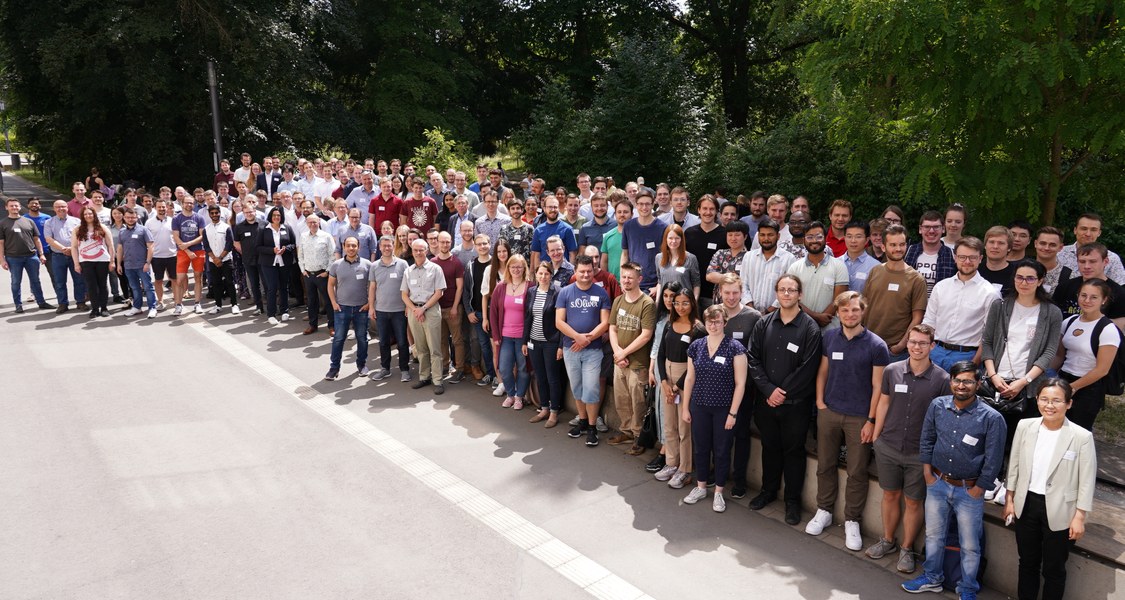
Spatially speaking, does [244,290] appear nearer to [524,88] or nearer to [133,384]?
[133,384]

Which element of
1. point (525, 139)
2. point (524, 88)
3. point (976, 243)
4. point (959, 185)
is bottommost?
point (976, 243)

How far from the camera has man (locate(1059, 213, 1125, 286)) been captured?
20.4 feet

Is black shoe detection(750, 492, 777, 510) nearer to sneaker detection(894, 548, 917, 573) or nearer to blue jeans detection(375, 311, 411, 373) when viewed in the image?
sneaker detection(894, 548, 917, 573)

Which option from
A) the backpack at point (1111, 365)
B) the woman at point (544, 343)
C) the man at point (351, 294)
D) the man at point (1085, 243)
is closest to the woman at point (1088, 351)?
the backpack at point (1111, 365)

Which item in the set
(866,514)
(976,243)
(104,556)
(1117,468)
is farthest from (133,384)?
(1117,468)

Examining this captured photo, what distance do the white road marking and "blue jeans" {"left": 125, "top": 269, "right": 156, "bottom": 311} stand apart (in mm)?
4408

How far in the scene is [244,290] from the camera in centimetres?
1405

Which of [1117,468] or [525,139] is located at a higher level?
[525,139]

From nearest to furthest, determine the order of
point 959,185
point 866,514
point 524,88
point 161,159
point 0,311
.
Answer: point 866,514
point 959,185
point 0,311
point 161,159
point 524,88

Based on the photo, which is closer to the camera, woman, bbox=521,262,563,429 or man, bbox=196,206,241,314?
woman, bbox=521,262,563,429

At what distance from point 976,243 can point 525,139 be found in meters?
18.4

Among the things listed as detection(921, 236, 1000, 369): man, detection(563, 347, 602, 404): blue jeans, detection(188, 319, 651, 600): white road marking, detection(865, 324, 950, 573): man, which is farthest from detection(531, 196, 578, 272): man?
detection(865, 324, 950, 573): man

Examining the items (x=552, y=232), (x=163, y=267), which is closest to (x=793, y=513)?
(x=552, y=232)

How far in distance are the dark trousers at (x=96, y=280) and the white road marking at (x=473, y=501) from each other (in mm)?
4782
